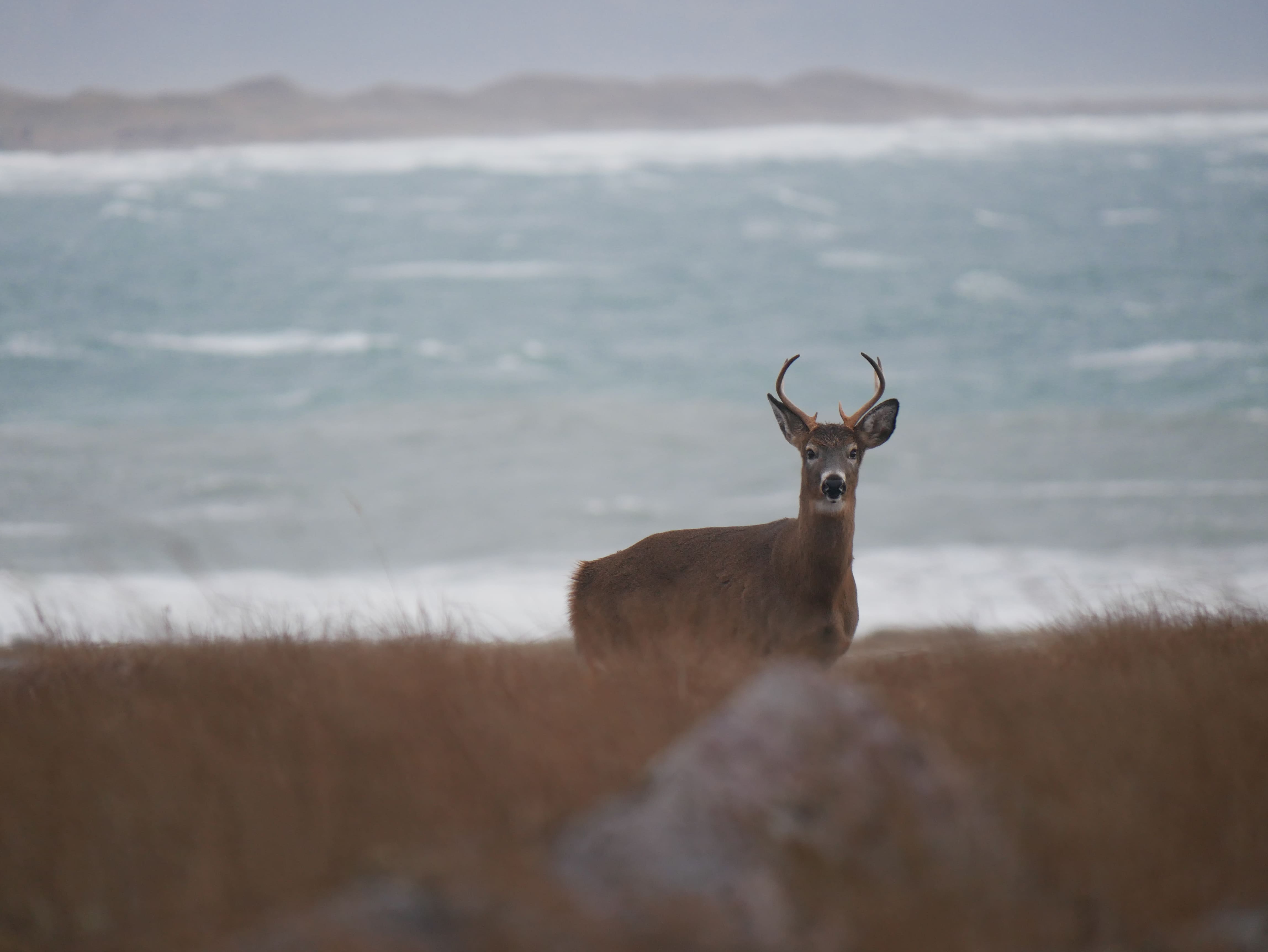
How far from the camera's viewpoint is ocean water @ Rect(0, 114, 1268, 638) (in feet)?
50.8

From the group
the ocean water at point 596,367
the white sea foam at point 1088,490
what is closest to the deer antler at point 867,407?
the ocean water at point 596,367

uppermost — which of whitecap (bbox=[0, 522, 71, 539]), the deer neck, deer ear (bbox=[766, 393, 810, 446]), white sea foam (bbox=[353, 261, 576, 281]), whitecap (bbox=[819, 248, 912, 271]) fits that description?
deer ear (bbox=[766, 393, 810, 446])

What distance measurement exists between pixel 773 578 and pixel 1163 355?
87.7 ft

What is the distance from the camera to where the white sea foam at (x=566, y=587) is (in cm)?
1062

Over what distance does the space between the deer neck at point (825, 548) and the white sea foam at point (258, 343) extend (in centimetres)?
2719

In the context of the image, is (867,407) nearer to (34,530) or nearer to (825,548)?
(825,548)

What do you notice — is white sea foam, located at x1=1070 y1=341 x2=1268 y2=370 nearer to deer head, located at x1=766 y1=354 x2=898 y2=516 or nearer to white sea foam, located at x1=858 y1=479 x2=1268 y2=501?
white sea foam, located at x1=858 y1=479 x2=1268 y2=501

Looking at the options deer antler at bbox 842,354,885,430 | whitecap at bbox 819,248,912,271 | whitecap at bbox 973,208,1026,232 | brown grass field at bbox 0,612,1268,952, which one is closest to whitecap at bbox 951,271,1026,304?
whitecap at bbox 819,248,912,271

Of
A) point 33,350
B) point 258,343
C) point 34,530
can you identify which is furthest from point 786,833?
point 258,343

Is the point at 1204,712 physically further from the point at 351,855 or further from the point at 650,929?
the point at 351,855

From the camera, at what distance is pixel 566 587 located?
1005 centimetres

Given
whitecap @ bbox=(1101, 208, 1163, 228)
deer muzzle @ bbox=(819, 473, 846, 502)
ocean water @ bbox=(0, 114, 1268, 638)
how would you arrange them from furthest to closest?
whitecap @ bbox=(1101, 208, 1163, 228), ocean water @ bbox=(0, 114, 1268, 638), deer muzzle @ bbox=(819, 473, 846, 502)

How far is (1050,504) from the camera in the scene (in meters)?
18.3

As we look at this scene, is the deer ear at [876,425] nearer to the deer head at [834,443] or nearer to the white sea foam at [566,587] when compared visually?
the deer head at [834,443]
